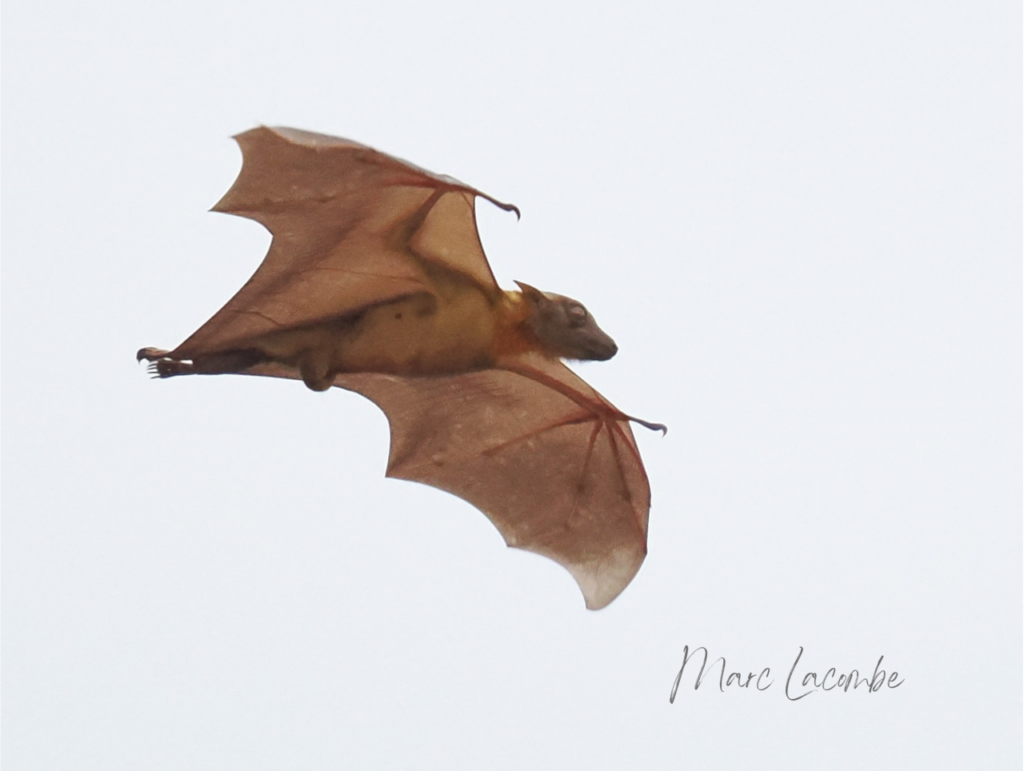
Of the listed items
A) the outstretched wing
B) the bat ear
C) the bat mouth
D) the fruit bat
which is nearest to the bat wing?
the fruit bat

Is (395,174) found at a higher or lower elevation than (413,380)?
higher

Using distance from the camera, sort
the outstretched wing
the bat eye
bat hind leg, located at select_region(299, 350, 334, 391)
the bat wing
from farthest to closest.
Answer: the bat wing, the bat eye, bat hind leg, located at select_region(299, 350, 334, 391), the outstretched wing

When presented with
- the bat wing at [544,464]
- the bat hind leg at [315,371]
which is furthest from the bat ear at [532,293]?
the bat hind leg at [315,371]

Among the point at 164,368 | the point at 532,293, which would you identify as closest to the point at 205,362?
the point at 164,368

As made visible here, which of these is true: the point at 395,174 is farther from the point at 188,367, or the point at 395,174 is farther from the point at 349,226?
the point at 188,367

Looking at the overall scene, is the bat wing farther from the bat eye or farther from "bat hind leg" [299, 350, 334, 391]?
"bat hind leg" [299, 350, 334, 391]

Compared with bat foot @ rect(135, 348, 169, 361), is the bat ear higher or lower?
higher

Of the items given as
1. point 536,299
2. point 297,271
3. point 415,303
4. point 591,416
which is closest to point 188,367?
point 297,271
